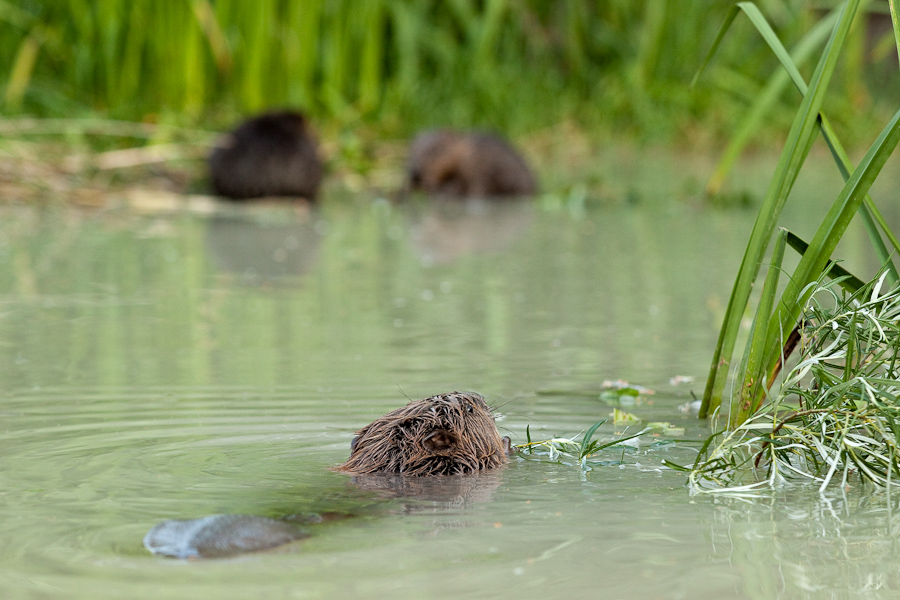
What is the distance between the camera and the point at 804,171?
8367 millimetres

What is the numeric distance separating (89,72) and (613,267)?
15.0 feet

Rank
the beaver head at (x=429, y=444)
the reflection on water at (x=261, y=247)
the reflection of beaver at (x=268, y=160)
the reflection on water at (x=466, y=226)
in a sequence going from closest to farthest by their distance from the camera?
the beaver head at (x=429, y=444) → the reflection on water at (x=261, y=247) → the reflection on water at (x=466, y=226) → the reflection of beaver at (x=268, y=160)

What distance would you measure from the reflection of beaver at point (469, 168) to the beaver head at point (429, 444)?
529cm

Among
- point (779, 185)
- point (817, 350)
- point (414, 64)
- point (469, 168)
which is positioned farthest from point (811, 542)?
point (414, 64)

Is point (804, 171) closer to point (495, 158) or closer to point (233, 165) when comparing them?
point (495, 158)

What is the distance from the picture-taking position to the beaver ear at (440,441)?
1715 mm

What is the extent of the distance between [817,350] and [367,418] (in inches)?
28.7

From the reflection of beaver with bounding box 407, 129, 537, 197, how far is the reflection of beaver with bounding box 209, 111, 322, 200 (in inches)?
35.9

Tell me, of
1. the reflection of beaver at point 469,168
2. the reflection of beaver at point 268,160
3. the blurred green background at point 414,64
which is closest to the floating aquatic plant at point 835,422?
the blurred green background at point 414,64

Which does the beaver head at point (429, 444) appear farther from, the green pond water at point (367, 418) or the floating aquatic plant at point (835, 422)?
the floating aquatic plant at point (835, 422)

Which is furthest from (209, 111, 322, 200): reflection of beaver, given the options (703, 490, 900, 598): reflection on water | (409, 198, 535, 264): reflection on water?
(703, 490, 900, 598): reflection on water

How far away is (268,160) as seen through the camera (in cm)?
623

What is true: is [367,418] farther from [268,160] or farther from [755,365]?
[268,160]

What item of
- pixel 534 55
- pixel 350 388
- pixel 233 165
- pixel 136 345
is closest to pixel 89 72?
pixel 233 165
